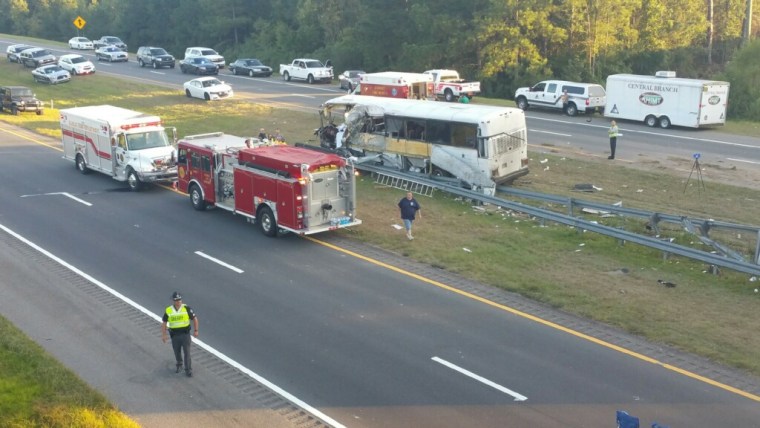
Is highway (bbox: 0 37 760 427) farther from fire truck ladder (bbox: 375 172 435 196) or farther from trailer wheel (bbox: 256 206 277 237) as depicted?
fire truck ladder (bbox: 375 172 435 196)

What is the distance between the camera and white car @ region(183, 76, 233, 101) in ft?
169

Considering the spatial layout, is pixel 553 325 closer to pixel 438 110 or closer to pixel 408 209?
pixel 408 209

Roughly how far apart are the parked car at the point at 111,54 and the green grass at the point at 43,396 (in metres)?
65.7

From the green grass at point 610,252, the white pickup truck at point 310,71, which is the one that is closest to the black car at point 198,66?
the white pickup truck at point 310,71

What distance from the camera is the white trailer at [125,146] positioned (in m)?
28.1

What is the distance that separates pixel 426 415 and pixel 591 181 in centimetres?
1869

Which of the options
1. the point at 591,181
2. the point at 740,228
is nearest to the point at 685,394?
the point at 740,228

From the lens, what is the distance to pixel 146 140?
28.9 meters

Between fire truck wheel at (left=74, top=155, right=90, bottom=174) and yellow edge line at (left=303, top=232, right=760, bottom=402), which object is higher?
fire truck wheel at (left=74, top=155, right=90, bottom=174)

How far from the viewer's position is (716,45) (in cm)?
6281

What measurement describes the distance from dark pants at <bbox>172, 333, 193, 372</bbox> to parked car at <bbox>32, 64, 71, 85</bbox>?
169 ft

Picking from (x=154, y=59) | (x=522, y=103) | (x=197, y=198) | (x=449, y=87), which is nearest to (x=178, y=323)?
(x=197, y=198)

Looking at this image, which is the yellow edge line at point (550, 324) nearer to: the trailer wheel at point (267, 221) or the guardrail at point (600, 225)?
the trailer wheel at point (267, 221)

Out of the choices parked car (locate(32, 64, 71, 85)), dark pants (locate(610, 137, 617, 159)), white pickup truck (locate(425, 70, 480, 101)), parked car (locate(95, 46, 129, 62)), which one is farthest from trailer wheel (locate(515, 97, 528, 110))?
A: parked car (locate(95, 46, 129, 62))
